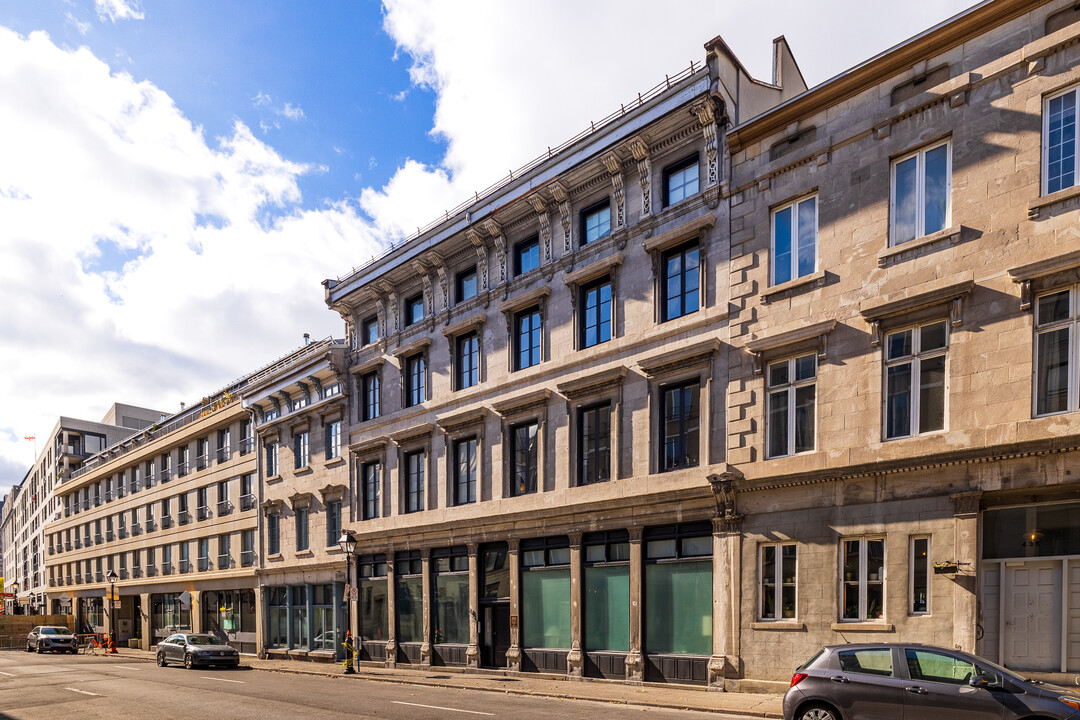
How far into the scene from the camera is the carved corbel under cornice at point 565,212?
945 inches

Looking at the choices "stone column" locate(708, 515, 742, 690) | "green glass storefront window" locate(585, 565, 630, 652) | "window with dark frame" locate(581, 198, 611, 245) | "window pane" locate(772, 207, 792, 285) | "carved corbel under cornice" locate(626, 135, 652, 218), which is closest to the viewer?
"stone column" locate(708, 515, 742, 690)

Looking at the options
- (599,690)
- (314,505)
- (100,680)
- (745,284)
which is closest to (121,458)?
(314,505)

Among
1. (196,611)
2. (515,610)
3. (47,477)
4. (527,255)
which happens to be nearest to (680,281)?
(527,255)

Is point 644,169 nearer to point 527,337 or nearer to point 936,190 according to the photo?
point 527,337

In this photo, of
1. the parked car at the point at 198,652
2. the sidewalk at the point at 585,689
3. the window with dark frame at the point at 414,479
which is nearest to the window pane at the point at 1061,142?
the sidewalk at the point at 585,689

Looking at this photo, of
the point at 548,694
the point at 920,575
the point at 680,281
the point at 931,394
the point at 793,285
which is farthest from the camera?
the point at 680,281

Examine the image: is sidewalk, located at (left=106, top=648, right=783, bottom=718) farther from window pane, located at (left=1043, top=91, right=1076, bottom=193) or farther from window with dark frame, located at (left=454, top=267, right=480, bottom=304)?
window with dark frame, located at (left=454, top=267, right=480, bottom=304)

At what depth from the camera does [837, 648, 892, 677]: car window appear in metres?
11.3

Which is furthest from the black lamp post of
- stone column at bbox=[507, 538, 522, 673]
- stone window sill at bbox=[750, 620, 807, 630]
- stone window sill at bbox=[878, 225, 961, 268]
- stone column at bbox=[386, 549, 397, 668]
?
stone window sill at bbox=[878, 225, 961, 268]

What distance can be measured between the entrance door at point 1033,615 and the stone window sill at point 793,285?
23.1ft

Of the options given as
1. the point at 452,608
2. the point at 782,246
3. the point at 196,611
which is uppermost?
the point at 782,246

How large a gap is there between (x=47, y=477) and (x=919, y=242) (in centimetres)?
9075

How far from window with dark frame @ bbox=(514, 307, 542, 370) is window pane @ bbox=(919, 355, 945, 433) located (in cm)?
1203

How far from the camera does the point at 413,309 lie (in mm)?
30859
